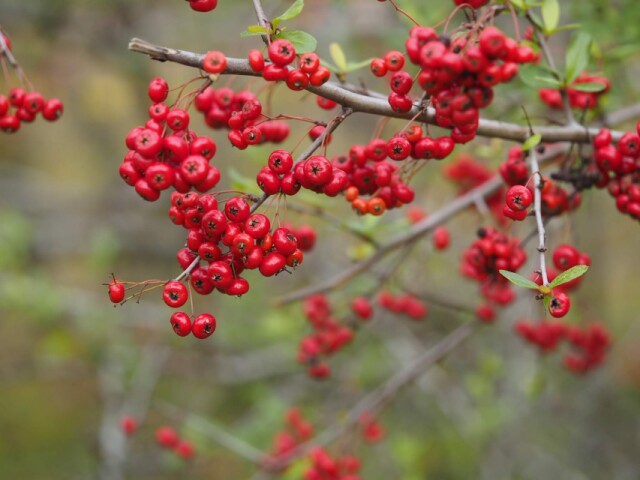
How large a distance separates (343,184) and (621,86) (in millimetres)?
2151

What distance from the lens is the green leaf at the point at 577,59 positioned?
6.34 ft

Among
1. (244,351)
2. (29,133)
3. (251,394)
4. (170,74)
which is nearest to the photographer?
(251,394)

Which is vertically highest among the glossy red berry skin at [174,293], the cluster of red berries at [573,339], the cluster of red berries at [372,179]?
the cluster of red berries at [372,179]

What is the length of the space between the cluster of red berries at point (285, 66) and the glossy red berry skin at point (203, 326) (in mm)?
672

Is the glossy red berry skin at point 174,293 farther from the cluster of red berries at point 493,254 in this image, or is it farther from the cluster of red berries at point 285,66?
the cluster of red berries at point 493,254

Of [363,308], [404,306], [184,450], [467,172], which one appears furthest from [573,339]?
[184,450]

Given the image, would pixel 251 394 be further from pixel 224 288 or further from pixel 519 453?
pixel 224 288

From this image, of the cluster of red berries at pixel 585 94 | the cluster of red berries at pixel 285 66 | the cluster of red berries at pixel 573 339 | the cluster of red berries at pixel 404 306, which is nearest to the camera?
the cluster of red berries at pixel 285 66

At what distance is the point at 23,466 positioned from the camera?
6637 mm

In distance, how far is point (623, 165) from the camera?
1847mm

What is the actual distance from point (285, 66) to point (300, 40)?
0.49 feet

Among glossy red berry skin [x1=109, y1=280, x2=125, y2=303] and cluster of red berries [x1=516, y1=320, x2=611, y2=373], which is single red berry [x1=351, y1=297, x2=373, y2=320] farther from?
glossy red berry skin [x1=109, y1=280, x2=125, y2=303]

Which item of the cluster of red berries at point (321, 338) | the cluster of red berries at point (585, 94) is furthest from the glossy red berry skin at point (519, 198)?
the cluster of red berries at point (321, 338)

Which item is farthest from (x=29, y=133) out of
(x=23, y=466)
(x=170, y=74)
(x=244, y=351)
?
(x=244, y=351)
